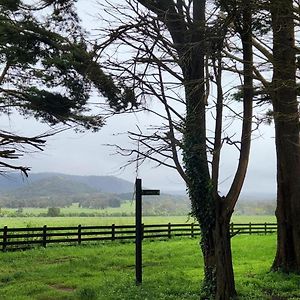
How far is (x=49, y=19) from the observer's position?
44.0ft

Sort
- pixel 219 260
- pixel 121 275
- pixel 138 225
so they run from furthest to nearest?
pixel 121 275 → pixel 138 225 → pixel 219 260

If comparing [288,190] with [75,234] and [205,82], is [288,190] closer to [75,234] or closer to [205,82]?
[205,82]

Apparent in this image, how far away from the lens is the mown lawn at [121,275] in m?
9.28

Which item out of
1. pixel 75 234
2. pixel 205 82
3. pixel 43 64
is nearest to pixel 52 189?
pixel 75 234

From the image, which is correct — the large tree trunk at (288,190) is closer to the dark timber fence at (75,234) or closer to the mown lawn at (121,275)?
the mown lawn at (121,275)

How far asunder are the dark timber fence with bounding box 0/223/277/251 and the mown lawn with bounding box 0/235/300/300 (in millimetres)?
1074

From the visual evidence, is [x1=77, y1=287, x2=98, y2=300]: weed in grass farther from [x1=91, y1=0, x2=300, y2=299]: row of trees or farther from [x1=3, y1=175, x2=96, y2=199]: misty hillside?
[x1=3, y1=175, x2=96, y2=199]: misty hillside

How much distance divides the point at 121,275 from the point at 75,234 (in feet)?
30.8

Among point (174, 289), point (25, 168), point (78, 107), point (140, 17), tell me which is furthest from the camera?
point (25, 168)

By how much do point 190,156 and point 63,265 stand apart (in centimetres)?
669

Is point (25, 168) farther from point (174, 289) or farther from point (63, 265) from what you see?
point (174, 289)

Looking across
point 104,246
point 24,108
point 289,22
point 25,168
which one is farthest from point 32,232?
point 289,22

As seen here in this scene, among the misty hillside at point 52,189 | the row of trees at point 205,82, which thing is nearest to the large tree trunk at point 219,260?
the row of trees at point 205,82

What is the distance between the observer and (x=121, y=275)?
1205 cm
